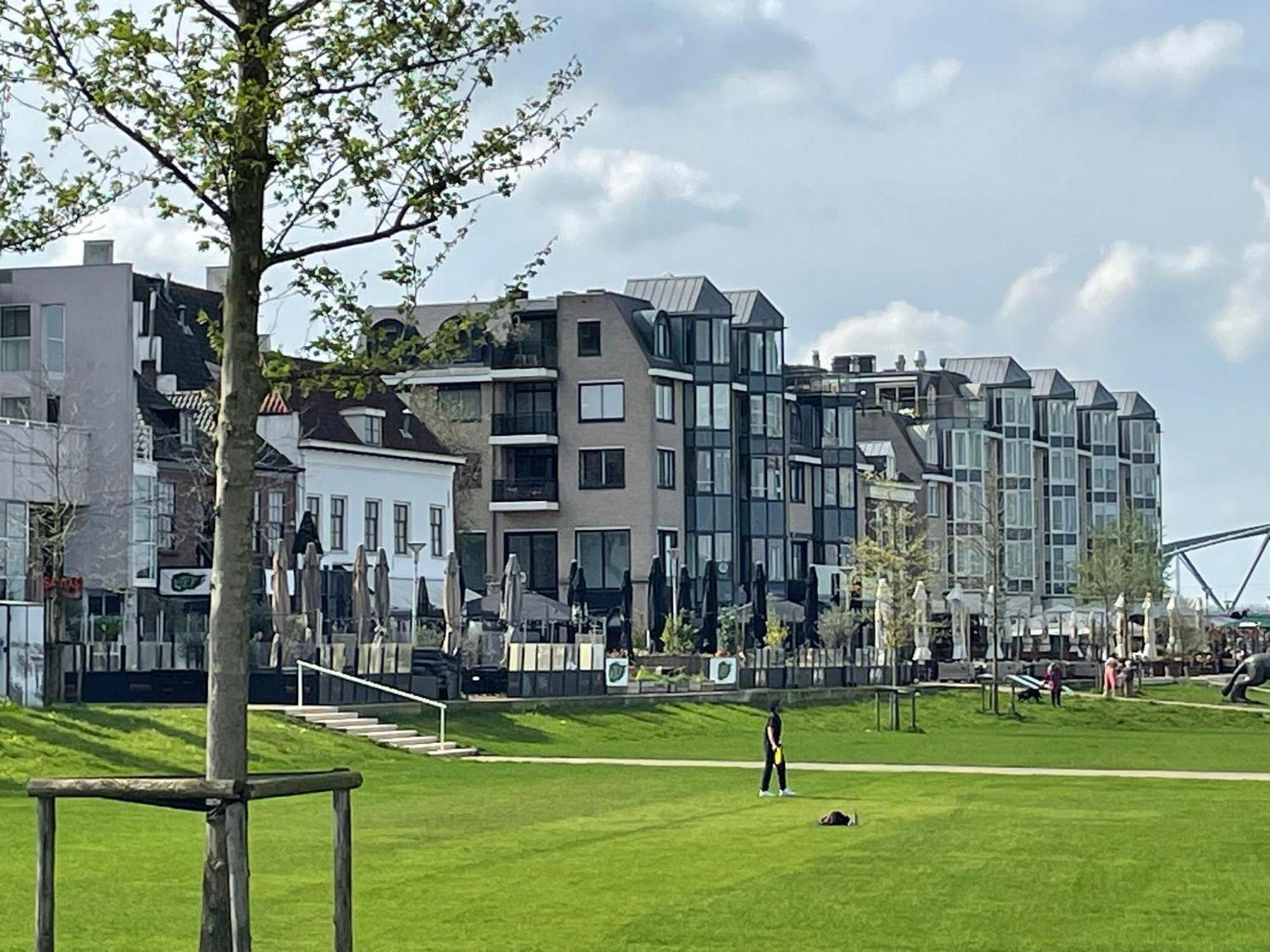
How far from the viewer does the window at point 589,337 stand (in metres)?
104

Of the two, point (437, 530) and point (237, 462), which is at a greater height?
point (437, 530)

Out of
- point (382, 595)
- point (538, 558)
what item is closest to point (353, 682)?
point (382, 595)

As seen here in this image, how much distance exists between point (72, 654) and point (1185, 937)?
40578 millimetres

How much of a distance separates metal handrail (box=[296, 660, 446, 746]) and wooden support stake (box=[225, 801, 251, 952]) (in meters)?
39.2

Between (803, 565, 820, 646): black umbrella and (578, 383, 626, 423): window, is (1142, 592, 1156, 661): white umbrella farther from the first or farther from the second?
(578, 383, 626, 423): window

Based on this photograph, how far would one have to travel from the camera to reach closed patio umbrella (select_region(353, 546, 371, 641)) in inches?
2478

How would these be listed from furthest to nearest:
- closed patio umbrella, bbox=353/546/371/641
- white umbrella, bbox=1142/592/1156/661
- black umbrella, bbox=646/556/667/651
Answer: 1. white umbrella, bbox=1142/592/1156/661
2. black umbrella, bbox=646/556/667/651
3. closed patio umbrella, bbox=353/546/371/641

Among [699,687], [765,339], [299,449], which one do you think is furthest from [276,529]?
[765,339]

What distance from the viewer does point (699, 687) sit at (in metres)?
71.6

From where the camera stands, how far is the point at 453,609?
64.5m

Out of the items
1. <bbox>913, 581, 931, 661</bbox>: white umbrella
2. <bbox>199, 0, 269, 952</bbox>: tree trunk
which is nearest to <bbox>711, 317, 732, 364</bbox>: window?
<bbox>913, 581, 931, 661</bbox>: white umbrella

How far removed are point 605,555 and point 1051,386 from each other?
220 ft

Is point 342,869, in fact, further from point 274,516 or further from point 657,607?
point 657,607

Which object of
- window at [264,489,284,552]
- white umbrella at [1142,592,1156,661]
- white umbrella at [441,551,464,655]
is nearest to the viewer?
white umbrella at [441,551,464,655]
